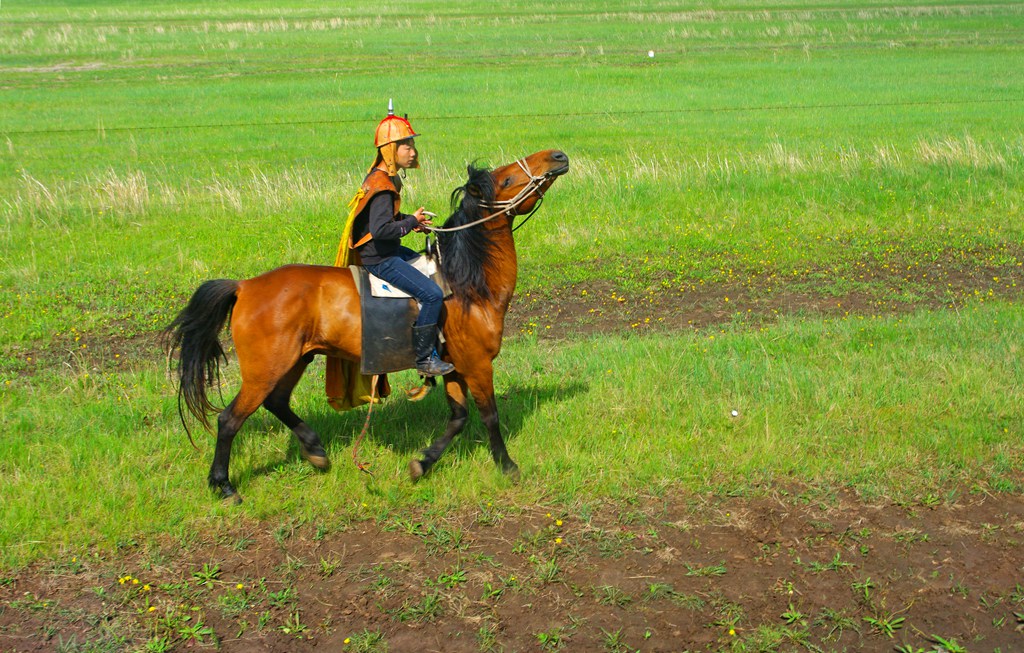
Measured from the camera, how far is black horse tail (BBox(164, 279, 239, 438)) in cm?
637

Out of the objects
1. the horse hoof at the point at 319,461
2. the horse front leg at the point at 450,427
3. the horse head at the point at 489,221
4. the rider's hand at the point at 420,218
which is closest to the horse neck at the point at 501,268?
the horse head at the point at 489,221

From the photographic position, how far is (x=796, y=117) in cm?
2838

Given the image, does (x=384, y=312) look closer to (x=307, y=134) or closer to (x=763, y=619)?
(x=763, y=619)

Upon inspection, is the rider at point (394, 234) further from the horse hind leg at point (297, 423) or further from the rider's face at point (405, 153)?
the horse hind leg at point (297, 423)

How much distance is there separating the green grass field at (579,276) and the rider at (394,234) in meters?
1.02

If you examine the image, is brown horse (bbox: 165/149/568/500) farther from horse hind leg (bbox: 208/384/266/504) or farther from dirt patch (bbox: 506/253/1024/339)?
dirt patch (bbox: 506/253/1024/339)

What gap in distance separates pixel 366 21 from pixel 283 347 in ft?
202

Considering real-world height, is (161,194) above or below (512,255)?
below

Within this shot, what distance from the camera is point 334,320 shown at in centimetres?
641

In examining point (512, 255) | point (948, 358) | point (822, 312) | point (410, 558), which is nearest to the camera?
point (410, 558)

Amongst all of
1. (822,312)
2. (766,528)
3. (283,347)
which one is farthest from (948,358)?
(283,347)

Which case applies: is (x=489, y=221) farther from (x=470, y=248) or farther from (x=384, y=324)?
(x=384, y=324)

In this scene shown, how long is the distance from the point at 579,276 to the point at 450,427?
6.20 meters

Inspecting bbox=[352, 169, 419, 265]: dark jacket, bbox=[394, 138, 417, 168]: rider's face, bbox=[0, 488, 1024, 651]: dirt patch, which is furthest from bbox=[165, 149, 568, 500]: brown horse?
bbox=[0, 488, 1024, 651]: dirt patch
